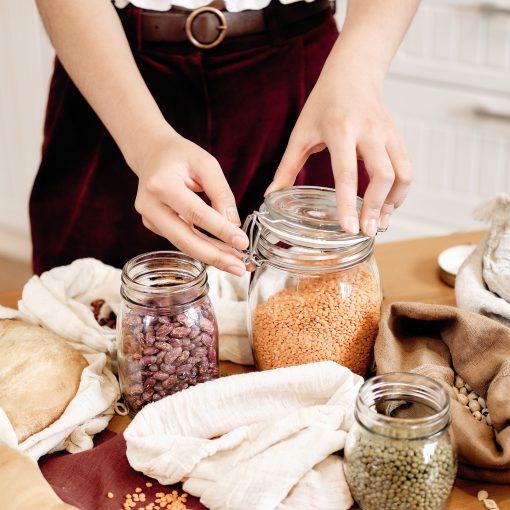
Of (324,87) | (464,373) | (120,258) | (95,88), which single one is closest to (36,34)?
(120,258)

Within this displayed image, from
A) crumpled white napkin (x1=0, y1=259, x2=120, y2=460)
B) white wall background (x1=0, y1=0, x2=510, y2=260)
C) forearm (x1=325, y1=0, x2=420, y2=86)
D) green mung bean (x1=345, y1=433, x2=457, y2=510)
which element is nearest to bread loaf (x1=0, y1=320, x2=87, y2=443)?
crumpled white napkin (x1=0, y1=259, x2=120, y2=460)

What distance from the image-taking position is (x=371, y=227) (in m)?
0.85

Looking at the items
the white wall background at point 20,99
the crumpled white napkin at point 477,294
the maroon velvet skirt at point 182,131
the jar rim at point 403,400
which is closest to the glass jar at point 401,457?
A: the jar rim at point 403,400

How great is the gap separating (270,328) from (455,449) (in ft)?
0.82

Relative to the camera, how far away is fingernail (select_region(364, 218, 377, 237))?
85cm

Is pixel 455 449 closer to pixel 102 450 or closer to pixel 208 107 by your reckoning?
Answer: pixel 102 450

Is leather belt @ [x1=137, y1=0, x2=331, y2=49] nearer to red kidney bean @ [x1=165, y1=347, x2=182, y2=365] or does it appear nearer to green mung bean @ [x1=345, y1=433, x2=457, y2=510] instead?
red kidney bean @ [x1=165, y1=347, x2=182, y2=365]

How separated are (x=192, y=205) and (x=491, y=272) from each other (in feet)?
1.38

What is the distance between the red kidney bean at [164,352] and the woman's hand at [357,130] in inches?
7.1

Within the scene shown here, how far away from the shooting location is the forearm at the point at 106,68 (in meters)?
0.95

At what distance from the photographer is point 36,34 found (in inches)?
101

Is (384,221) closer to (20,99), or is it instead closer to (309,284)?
(309,284)

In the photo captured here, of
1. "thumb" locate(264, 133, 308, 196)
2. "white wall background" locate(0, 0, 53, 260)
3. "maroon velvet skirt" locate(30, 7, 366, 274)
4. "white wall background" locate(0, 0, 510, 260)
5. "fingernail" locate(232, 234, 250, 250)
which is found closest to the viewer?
"fingernail" locate(232, 234, 250, 250)

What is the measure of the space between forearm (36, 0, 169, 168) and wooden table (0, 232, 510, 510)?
0.30 meters
